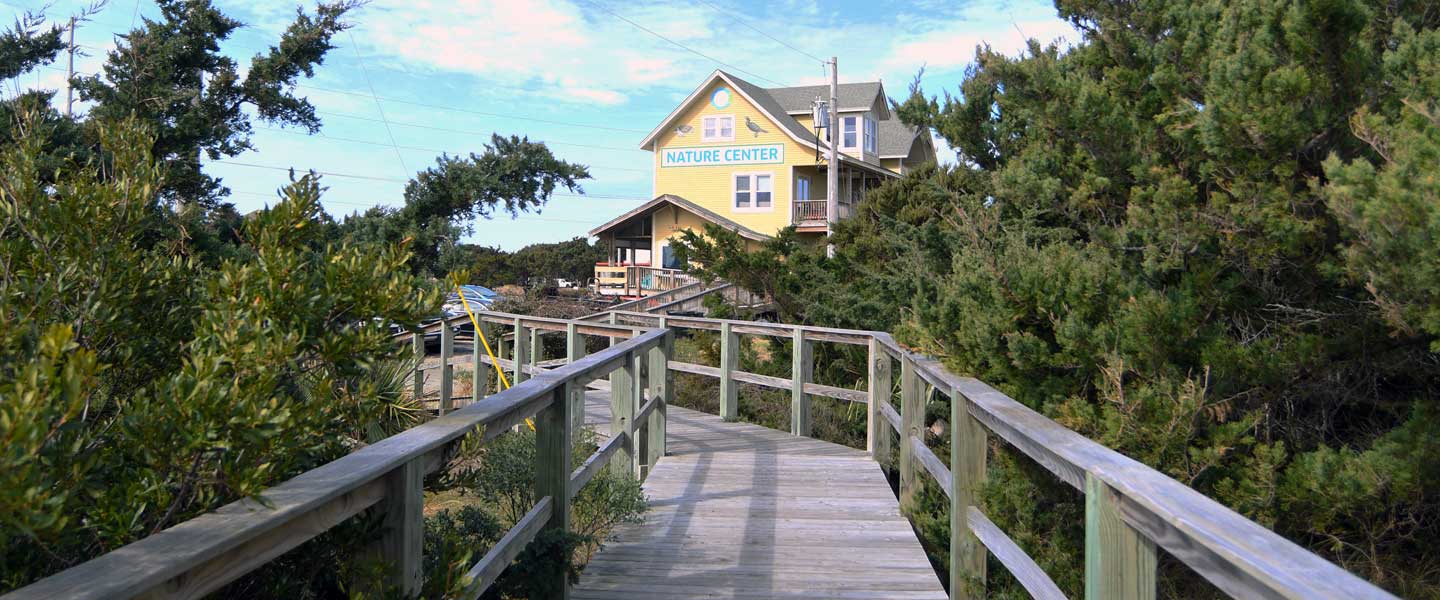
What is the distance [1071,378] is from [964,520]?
2275mm

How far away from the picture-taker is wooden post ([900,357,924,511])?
20.0 feet

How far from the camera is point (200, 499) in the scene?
6.93 ft

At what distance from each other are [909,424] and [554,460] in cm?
266

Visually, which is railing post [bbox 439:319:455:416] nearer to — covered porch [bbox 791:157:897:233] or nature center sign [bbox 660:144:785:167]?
covered porch [bbox 791:157:897:233]

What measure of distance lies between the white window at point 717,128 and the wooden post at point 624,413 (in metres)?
30.1

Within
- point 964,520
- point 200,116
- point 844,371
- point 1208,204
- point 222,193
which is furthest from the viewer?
point 844,371

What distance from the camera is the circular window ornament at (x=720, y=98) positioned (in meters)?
35.8

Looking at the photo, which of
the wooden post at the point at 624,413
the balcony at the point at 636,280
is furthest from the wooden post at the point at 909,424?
the balcony at the point at 636,280

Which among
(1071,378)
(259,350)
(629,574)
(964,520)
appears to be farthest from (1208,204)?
(259,350)

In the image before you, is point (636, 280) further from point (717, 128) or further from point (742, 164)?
point (717, 128)

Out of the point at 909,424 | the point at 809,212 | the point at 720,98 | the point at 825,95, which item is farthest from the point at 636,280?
the point at 909,424

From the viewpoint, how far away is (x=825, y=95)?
3906 cm

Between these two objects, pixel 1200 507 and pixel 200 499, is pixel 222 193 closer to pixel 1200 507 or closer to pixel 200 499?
pixel 200 499

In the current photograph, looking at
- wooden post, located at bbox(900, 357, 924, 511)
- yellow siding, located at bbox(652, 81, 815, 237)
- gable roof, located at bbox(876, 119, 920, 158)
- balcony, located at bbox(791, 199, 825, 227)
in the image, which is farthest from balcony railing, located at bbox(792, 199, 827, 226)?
wooden post, located at bbox(900, 357, 924, 511)
